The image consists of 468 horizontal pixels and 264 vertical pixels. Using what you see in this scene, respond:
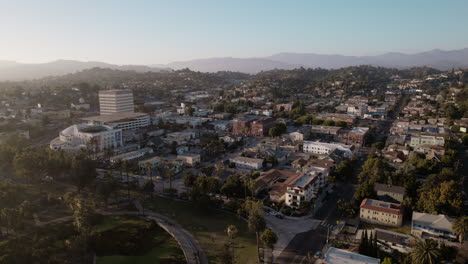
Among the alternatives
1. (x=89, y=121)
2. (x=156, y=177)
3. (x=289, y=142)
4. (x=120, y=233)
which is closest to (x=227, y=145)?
(x=289, y=142)

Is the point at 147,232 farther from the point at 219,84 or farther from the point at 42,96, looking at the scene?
the point at 219,84

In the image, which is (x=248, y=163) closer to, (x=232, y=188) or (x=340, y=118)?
(x=232, y=188)

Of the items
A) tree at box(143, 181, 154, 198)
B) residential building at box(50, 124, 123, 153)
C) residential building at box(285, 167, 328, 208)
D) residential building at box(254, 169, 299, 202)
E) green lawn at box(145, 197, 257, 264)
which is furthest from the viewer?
residential building at box(50, 124, 123, 153)

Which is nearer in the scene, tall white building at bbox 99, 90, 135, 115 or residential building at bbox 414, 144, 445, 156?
residential building at bbox 414, 144, 445, 156

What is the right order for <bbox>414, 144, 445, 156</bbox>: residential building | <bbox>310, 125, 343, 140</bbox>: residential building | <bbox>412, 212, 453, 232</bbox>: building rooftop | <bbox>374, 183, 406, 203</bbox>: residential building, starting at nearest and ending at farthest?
<bbox>412, 212, 453, 232</bbox>: building rooftop, <bbox>374, 183, 406, 203</bbox>: residential building, <bbox>414, 144, 445, 156</bbox>: residential building, <bbox>310, 125, 343, 140</bbox>: residential building

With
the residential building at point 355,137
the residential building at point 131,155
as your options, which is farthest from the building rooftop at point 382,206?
the residential building at point 131,155

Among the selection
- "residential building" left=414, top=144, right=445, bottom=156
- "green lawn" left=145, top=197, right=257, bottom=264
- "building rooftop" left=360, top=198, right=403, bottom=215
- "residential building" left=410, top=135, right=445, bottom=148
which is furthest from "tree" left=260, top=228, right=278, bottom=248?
"residential building" left=410, top=135, right=445, bottom=148

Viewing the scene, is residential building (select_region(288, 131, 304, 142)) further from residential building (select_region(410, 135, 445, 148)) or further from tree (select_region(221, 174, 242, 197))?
tree (select_region(221, 174, 242, 197))
